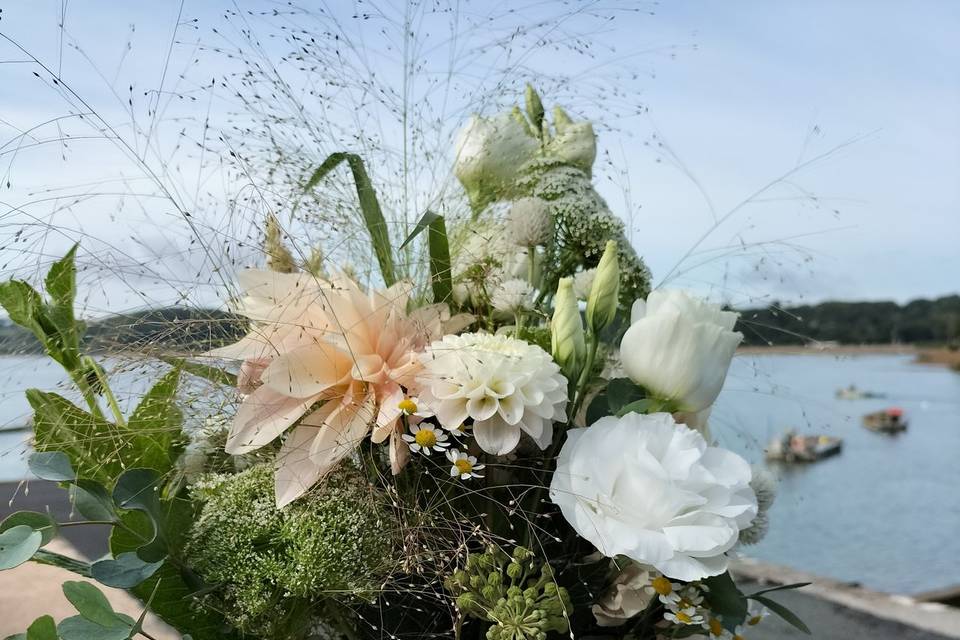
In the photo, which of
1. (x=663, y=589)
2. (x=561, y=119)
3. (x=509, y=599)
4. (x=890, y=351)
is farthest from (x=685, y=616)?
(x=890, y=351)

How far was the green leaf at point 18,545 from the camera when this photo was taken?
1.44 feet

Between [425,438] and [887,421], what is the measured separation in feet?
57.8

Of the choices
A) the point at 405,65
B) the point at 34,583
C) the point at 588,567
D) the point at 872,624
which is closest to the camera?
the point at 588,567

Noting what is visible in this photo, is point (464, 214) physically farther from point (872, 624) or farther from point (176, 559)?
point (872, 624)

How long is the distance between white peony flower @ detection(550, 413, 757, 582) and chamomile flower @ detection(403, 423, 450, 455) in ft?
0.24

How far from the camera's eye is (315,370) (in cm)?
49

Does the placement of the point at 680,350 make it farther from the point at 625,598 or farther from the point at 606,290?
the point at 625,598

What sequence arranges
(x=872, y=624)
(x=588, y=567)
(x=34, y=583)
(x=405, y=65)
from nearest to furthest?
(x=588, y=567)
(x=405, y=65)
(x=34, y=583)
(x=872, y=624)

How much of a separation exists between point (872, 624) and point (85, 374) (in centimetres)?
227

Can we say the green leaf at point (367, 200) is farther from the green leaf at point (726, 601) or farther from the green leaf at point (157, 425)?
the green leaf at point (726, 601)

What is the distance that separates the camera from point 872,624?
218 cm

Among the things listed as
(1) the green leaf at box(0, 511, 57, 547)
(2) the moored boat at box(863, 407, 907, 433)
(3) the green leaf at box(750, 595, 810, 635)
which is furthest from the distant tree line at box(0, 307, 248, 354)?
(2) the moored boat at box(863, 407, 907, 433)

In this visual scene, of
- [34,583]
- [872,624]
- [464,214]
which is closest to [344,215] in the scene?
[464,214]

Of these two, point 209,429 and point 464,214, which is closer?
point 209,429
